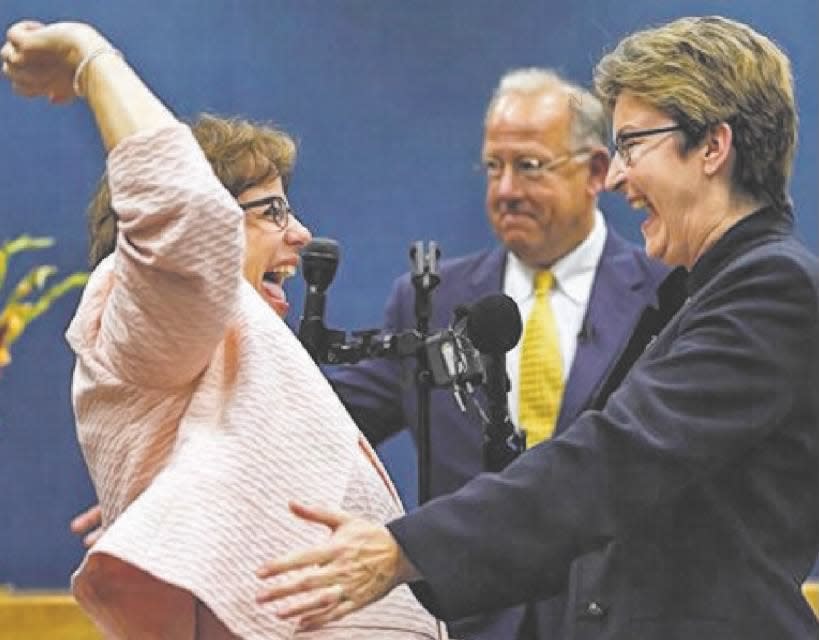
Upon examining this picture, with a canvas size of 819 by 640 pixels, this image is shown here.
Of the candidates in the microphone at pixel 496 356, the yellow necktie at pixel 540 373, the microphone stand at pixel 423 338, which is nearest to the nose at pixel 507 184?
the yellow necktie at pixel 540 373

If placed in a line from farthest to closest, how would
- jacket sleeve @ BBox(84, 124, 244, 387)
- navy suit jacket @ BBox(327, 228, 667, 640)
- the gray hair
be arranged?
the gray hair, navy suit jacket @ BBox(327, 228, 667, 640), jacket sleeve @ BBox(84, 124, 244, 387)

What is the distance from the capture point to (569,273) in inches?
140

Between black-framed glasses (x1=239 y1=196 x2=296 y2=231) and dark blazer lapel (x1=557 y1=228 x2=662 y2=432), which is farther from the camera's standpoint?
dark blazer lapel (x1=557 y1=228 x2=662 y2=432)

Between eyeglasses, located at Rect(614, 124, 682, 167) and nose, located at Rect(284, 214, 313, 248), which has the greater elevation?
eyeglasses, located at Rect(614, 124, 682, 167)

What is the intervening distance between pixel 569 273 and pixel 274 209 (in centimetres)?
125

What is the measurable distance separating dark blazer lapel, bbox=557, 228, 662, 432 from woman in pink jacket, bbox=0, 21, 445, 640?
142cm

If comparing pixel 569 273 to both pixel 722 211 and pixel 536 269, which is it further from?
pixel 722 211

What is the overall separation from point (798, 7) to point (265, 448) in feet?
9.54

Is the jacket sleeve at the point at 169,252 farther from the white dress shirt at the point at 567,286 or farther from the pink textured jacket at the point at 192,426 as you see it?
the white dress shirt at the point at 567,286

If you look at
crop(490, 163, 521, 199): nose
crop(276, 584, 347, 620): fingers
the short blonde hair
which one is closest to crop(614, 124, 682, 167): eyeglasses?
the short blonde hair

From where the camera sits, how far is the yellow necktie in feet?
10.9

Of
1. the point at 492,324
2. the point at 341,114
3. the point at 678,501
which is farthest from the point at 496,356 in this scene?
the point at 341,114

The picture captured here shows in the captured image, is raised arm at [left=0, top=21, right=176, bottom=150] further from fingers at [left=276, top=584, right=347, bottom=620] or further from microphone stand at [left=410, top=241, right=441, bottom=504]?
microphone stand at [left=410, top=241, right=441, bottom=504]

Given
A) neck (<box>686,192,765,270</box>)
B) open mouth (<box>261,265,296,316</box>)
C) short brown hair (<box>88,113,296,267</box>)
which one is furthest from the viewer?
open mouth (<box>261,265,296,316</box>)
